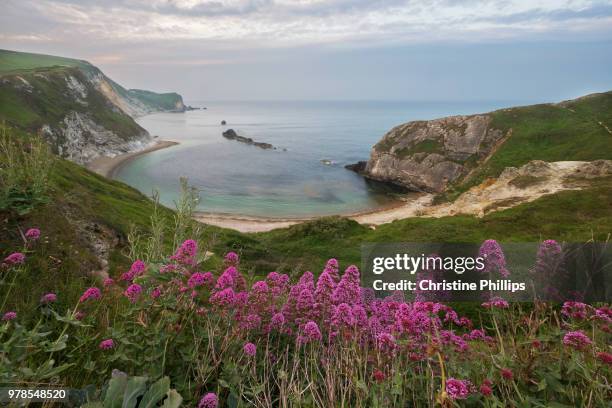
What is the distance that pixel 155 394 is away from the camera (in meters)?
2.92

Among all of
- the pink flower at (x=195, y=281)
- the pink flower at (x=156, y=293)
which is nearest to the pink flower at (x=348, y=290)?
the pink flower at (x=195, y=281)

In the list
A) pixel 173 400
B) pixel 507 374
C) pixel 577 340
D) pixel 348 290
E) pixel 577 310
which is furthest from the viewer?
pixel 348 290

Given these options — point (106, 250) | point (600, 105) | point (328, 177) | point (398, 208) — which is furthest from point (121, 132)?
point (600, 105)

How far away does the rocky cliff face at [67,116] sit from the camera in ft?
286

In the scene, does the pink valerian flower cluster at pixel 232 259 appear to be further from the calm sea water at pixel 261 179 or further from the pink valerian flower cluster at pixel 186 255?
the calm sea water at pixel 261 179

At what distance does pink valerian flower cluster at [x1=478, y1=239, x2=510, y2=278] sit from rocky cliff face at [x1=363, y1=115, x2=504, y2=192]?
7136 cm

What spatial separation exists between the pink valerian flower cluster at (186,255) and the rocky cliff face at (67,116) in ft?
304

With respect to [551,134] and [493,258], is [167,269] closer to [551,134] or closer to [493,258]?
[493,258]

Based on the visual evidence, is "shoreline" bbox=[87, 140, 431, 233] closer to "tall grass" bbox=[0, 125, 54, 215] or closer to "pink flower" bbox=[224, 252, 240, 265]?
"tall grass" bbox=[0, 125, 54, 215]

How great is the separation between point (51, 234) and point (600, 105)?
99527 millimetres

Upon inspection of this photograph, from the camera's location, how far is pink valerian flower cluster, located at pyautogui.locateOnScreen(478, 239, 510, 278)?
5.53 meters

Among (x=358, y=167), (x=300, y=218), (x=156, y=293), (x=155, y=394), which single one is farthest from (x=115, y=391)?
(x=358, y=167)

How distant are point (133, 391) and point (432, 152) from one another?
8322 cm

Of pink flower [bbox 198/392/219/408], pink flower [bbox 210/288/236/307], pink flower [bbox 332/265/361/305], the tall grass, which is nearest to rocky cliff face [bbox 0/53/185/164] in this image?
the tall grass
